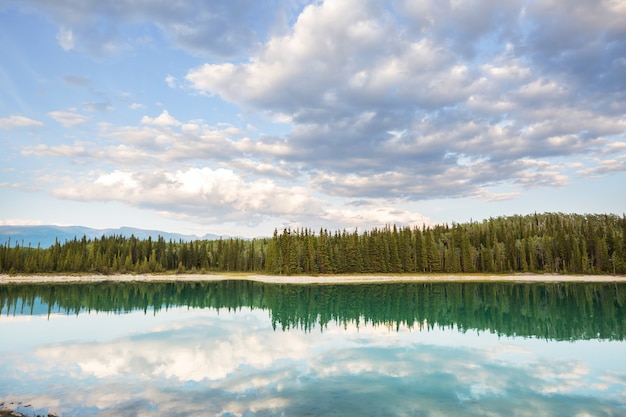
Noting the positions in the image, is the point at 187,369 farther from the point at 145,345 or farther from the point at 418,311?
the point at 418,311

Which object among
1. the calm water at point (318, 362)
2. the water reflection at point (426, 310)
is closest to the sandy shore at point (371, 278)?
the water reflection at point (426, 310)

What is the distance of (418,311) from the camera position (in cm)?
5203

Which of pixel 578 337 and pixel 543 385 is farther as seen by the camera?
pixel 578 337

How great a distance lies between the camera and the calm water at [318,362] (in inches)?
728

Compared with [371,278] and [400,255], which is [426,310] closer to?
[371,278]

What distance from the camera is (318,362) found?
2662cm

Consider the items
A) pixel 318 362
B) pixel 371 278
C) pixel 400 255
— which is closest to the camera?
pixel 318 362

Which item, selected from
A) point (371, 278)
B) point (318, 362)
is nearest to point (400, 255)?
point (371, 278)

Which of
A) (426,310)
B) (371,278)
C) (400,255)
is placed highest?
(400,255)

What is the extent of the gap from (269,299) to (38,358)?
1750 inches

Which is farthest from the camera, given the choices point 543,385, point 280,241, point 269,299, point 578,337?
point 280,241

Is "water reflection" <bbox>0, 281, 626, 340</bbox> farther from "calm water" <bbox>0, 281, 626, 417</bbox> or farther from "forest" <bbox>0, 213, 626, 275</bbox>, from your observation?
"forest" <bbox>0, 213, 626, 275</bbox>

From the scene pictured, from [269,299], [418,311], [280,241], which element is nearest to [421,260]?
[280,241]

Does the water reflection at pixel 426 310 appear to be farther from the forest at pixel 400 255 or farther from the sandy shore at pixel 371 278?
the forest at pixel 400 255
